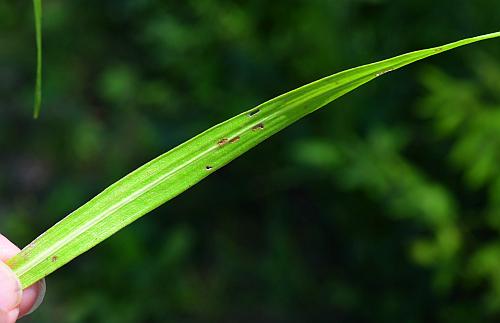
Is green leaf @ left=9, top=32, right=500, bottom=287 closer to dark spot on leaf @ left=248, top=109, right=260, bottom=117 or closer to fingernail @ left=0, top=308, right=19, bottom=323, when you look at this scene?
dark spot on leaf @ left=248, top=109, right=260, bottom=117

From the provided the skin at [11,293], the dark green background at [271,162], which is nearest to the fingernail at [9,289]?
the skin at [11,293]

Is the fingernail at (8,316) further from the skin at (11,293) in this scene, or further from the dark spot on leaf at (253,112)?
the dark spot on leaf at (253,112)

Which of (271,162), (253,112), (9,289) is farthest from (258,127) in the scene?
(271,162)

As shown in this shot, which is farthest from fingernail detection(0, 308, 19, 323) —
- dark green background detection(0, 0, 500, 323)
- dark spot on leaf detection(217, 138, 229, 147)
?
dark green background detection(0, 0, 500, 323)

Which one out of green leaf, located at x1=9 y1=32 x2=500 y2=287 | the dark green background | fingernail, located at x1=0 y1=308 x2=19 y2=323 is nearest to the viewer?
green leaf, located at x1=9 y1=32 x2=500 y2=287

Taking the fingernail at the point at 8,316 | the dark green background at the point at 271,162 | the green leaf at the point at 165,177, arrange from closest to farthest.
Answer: the green leaf at the point at 165,177 → the fingernail at the point at 8,316 → the dark green background at the point at 271,162

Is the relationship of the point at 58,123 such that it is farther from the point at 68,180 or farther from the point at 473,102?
the point at 473,102
